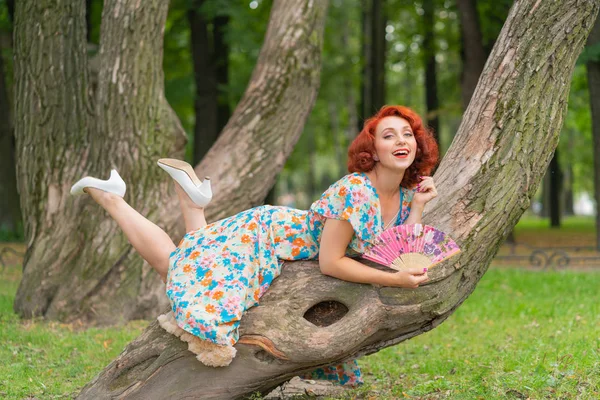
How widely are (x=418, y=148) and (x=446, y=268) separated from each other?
0.74 m

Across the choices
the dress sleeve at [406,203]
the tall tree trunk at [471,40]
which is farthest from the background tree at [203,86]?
the dress sleeve at [406,203]

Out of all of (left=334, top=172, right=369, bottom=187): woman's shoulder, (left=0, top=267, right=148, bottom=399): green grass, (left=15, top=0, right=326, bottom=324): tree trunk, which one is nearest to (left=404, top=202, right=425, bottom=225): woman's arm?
(left=334, top=172, right=369, bottom=187): woman's shoulder

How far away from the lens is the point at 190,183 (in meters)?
4.82

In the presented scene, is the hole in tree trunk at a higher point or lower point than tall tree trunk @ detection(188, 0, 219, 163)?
lower

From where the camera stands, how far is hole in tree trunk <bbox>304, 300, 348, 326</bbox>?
4430mm

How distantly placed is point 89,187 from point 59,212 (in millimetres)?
3293

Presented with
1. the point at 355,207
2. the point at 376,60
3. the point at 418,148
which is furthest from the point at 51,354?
the point at 376,60

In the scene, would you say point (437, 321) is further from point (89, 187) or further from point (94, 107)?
point (94, 107)

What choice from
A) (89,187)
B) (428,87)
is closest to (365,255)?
(89,187)

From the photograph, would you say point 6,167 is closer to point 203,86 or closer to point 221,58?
point 203,86

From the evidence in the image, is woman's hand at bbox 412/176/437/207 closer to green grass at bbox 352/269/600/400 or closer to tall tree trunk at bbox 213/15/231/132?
green grass at bbox 352/269/600/400

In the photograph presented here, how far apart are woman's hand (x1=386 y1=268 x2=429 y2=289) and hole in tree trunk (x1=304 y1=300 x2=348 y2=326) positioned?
442 mm

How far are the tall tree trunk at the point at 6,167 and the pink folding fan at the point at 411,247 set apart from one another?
1446cm

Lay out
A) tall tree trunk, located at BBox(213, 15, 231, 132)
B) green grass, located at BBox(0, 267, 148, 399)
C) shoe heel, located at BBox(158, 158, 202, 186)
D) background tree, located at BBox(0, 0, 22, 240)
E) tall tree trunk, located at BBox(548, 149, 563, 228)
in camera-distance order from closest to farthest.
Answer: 1. shoe heel, located at BBox(158, 158, 202, 186)
2. green grass, located at BBox(0, 267, 148, 399)
3. tall tree trunk, located at BBox(213, 15, 231, 132)
4. background tree, located at BBox(0, 0, 22, 240)
5. tall tree trunk, located at BBox(548, 149, 563, 228)
